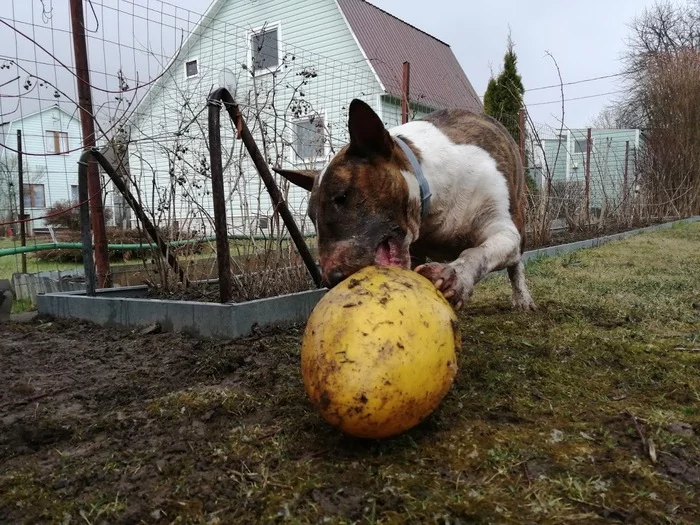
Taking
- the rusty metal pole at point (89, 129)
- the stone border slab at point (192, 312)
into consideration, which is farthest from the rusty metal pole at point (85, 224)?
the rusty metal pole at point (89, 129)

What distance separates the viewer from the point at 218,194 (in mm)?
3322

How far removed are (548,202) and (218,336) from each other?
7.17 meters

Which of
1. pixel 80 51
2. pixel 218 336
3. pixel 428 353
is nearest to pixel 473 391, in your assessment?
pixel 428 353

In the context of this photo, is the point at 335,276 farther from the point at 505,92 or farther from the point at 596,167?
the point at 596,167

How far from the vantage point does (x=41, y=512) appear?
143 cm

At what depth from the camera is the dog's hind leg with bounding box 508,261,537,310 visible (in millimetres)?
3949

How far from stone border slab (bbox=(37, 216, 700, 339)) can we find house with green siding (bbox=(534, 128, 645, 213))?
255 inches

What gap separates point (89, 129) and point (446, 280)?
4485 millimetres

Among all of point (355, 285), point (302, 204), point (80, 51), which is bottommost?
point (355, 285)

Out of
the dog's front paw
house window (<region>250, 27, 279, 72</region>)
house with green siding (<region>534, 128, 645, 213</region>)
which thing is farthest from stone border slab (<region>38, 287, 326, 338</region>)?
house with green siding (<region>534, 128, 645, 213</region>)

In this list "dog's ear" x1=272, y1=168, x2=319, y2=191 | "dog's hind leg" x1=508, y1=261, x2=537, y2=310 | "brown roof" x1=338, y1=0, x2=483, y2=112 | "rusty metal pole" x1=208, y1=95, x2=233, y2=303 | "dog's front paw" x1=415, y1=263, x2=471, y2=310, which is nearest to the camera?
"dog's front paw" x1=415, y1=263, x2=471, y2=310

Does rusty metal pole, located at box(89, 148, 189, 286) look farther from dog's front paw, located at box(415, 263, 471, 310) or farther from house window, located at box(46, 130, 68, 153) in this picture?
house window, located at box(46, 130, 68, 153)

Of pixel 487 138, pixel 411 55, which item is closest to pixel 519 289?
pixel 487 138

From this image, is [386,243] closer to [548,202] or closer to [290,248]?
[290,248]
